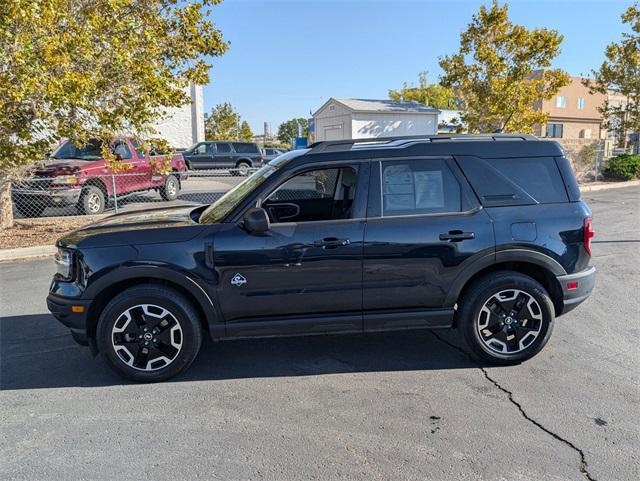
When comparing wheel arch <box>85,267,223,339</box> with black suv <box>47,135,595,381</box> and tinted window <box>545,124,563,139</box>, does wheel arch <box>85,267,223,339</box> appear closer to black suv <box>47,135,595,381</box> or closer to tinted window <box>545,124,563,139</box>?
black suv <box>47,135,595,381</box>

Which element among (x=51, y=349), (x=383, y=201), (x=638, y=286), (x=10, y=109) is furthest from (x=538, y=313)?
(x=10, y=109)

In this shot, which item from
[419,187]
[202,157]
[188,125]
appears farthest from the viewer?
[188,125]

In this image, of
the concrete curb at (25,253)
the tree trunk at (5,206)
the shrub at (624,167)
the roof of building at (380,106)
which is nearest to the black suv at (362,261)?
the concrete curb at (25,253)

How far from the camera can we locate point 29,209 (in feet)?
38.5

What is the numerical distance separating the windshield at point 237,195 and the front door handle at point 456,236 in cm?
138

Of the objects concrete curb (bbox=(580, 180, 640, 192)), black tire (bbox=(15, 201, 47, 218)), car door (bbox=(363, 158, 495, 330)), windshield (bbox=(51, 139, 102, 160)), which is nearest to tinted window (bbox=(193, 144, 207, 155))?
→ windshield (bbox=(51, 139, 102, 160))

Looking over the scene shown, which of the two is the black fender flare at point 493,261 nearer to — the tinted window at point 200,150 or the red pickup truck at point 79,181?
the red pickup truck at point 79,181

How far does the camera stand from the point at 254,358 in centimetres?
439

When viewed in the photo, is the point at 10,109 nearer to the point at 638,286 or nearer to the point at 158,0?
the point at 158,0

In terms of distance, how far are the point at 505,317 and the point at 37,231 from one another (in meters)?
9.69

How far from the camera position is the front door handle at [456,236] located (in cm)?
395

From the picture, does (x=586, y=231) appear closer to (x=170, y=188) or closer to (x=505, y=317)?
(x=505, y=317)

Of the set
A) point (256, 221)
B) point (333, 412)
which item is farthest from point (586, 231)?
point (256, 221)

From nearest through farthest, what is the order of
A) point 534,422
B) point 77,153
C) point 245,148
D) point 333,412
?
point 534,422 → point 333,412 → point 77,153 → point 245,148
